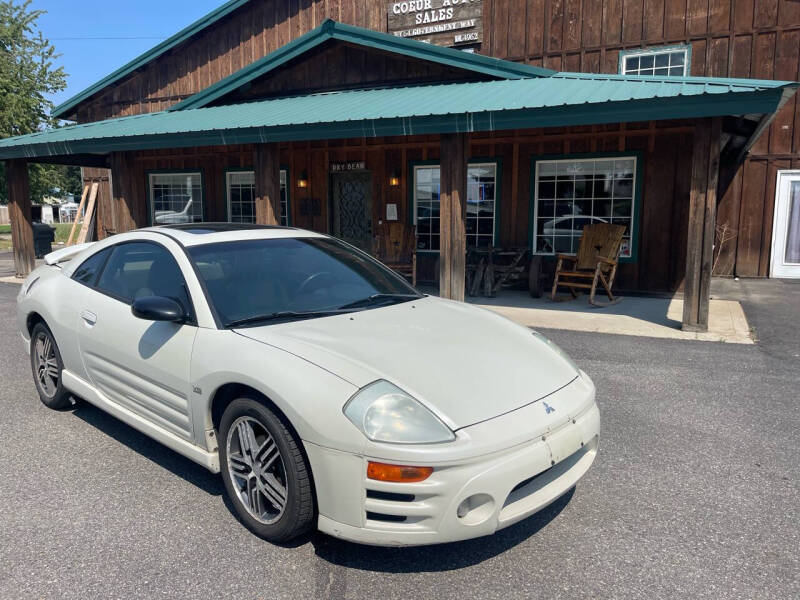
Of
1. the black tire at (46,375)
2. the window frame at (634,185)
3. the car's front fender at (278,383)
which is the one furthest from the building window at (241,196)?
the car's front fender at (278,383)

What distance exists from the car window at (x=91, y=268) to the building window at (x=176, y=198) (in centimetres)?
1136

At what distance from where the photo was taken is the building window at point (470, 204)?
12133 mm

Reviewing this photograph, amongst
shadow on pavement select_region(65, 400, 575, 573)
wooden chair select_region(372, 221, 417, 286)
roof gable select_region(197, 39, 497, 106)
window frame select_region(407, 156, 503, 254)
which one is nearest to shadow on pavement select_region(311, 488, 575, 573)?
shadow on pavement select_region(65, 400, 575, 573)

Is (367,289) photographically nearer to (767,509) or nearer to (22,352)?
(767,509)

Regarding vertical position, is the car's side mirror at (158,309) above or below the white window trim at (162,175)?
below

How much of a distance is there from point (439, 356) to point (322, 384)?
61 centimetres

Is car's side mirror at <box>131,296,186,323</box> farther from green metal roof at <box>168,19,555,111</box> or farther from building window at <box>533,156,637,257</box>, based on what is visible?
building window at <box>533,156,637,257</box>

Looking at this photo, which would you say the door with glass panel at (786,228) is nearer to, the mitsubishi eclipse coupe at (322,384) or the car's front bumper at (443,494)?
the mitsubishi eclipse coupe at (322,384)

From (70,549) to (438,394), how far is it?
182 centimetres

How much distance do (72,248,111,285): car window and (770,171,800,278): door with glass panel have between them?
499 inches

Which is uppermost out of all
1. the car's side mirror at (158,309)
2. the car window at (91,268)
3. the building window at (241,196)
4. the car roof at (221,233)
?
the building window at (241,196)

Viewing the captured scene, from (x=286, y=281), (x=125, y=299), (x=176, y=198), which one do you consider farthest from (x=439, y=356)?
(x=176, y=198)

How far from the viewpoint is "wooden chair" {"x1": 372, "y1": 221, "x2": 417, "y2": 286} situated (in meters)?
11.5

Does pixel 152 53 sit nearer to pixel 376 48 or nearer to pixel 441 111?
pixel 376 48
